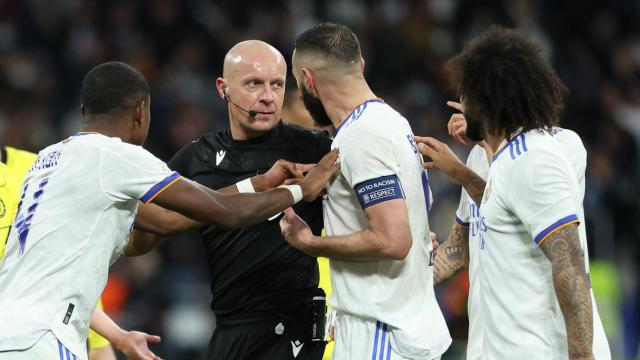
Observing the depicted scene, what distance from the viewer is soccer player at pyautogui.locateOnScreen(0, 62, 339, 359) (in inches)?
166

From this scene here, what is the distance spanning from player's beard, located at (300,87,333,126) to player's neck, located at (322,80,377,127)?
10 cm

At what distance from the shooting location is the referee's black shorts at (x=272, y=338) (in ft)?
17.3

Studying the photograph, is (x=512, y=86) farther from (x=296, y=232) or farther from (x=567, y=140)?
(x=296, y=232)

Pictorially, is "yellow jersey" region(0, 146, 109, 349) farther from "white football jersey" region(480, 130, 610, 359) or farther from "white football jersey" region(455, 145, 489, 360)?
"white football jersey" region(480, 130, 610, 359)

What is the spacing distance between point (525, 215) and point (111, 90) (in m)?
2.00

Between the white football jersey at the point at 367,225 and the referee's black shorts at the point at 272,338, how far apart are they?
0.74m

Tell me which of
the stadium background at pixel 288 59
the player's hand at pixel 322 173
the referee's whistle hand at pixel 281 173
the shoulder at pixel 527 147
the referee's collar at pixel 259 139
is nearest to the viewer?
the shoulder at pixel 527 147

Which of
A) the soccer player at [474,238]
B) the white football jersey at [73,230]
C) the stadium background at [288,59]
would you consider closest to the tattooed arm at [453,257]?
the soccer player at [474,238]

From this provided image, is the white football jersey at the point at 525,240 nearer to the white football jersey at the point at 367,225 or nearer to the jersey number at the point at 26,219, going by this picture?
the white football jersey at the point at 367,225

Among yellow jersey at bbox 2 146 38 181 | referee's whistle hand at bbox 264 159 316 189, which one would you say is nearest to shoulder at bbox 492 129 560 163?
referee's whistle hand at bbox 264 159 316 189

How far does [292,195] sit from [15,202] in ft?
5.43

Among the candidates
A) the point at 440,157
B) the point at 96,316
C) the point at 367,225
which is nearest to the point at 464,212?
the point at 440,157

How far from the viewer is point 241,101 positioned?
18.1ft

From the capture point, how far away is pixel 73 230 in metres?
4.33
